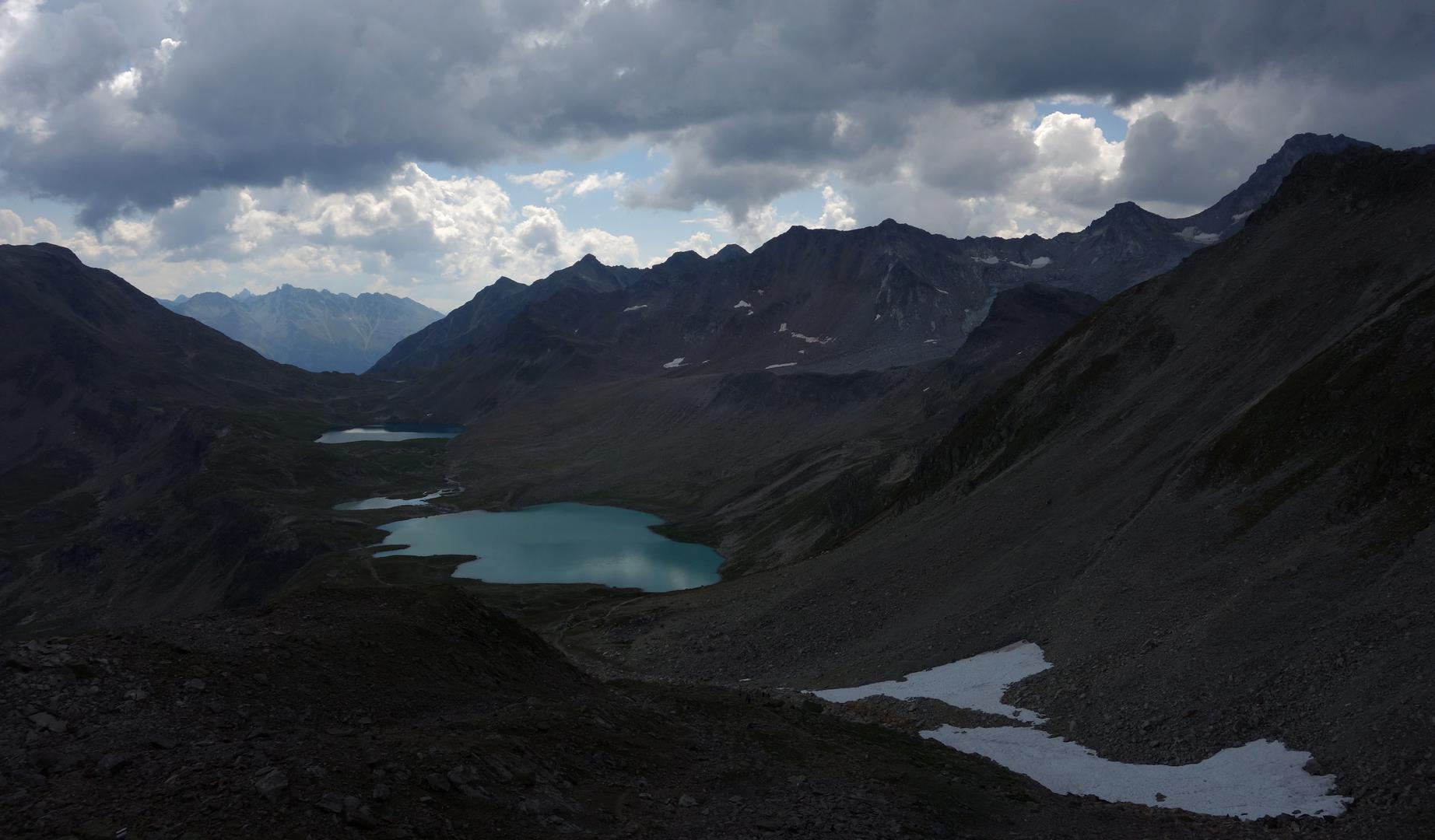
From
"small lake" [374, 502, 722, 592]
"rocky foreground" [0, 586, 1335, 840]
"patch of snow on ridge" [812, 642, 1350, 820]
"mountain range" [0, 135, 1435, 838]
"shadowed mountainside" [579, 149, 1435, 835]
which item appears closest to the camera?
"rocky foreground" [0, 586, 1335, 840]

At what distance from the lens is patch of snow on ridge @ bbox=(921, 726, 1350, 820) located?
27531mm

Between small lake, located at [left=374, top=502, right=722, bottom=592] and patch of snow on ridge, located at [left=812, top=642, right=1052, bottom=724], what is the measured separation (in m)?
68.9

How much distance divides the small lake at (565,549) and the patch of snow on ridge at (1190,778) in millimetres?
84190

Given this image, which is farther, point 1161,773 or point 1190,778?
point 1161,773

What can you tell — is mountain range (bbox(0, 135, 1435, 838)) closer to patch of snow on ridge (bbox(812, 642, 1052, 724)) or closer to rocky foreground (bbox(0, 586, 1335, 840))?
→ rocky foreground (bbox(0, 586, 1335, 840))

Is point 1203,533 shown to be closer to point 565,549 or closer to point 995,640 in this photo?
point 995,640

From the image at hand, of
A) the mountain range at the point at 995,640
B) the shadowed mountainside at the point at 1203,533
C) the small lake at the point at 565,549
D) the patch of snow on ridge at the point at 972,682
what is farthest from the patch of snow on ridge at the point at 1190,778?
the small lake at the point at 565,549

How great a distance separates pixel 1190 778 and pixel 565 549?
136562mm

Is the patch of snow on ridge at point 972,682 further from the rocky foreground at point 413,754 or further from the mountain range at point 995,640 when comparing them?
the rocky foreground at point 413,754

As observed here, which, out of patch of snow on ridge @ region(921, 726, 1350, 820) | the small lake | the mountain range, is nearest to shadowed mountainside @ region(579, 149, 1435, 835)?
the mountain range

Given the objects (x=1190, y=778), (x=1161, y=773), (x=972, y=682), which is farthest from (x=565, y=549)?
(x=1190, y=778)

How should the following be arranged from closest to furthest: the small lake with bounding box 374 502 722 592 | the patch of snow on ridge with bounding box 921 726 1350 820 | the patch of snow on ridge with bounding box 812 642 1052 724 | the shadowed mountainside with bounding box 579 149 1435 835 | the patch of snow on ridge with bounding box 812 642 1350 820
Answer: the patch of snow on ridge with bounding box 921 726 1350 820
the patch of snow on ridge with bounding box 812 642 1350 820
the shadowed mountainside with bounding box 579 149 1435 835
the patch of snow on ridge with bounding box 812 642 1052 724
the small lake with bounding box 374 502 722 592

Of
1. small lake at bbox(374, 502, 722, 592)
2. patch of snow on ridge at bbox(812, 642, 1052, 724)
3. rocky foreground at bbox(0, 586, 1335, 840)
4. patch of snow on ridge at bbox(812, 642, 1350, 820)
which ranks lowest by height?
small lake at bbox(374, 502, 722, 592)

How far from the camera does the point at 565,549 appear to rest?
160250 millimetres
